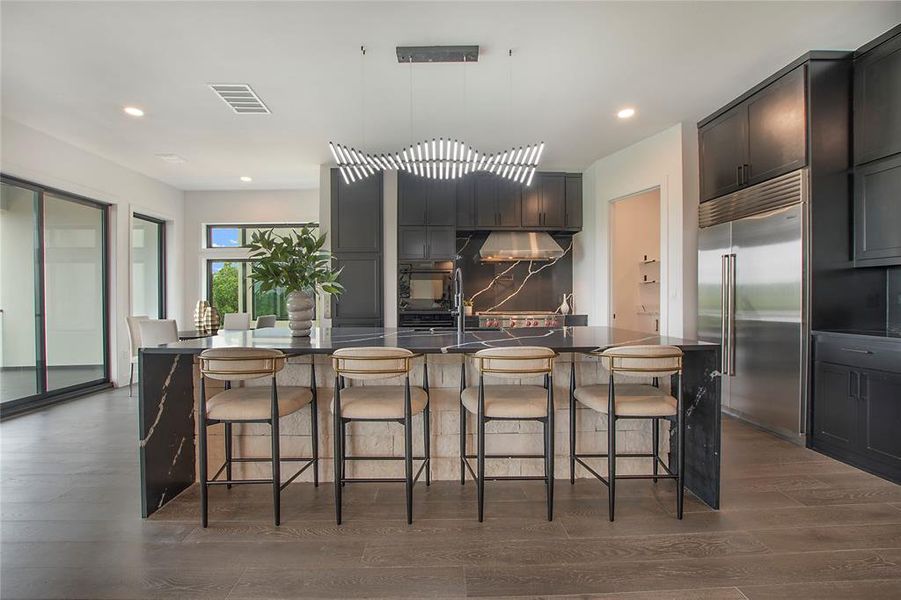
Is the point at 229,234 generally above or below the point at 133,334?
above

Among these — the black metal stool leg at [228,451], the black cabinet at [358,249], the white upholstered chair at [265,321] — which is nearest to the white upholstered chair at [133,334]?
the white upholstered chair at [265,321]

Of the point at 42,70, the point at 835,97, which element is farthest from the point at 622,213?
the point at 42,70

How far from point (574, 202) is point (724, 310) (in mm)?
2542

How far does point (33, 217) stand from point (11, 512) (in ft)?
12.1

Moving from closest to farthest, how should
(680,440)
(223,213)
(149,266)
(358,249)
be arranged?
(680,440) < (358,249) < (149,266) < (223,213)

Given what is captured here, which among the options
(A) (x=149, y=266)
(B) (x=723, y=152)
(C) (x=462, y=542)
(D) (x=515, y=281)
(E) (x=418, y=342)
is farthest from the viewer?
(A) (x=149, y=266)

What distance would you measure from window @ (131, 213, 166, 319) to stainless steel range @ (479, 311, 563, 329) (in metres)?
4.86

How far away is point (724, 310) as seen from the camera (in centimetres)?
381

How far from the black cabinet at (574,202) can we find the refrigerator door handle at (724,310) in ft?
6.99

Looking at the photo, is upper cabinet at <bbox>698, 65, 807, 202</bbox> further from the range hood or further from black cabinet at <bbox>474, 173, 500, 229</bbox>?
black cabinet at <bbox>474, 173, 500, 229</bbox>

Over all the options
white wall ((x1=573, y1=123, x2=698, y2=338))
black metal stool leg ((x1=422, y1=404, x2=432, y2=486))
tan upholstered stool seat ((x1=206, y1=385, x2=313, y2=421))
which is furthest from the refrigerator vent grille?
tan upholstered stool seat ((x1=206, y1=385, x2=313, y2=421))

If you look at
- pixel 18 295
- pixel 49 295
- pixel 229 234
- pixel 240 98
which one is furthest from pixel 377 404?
pixel 229 234

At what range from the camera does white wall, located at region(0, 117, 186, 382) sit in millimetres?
4227

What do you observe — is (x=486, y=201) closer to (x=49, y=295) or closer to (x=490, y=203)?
(x=490, y=203)
